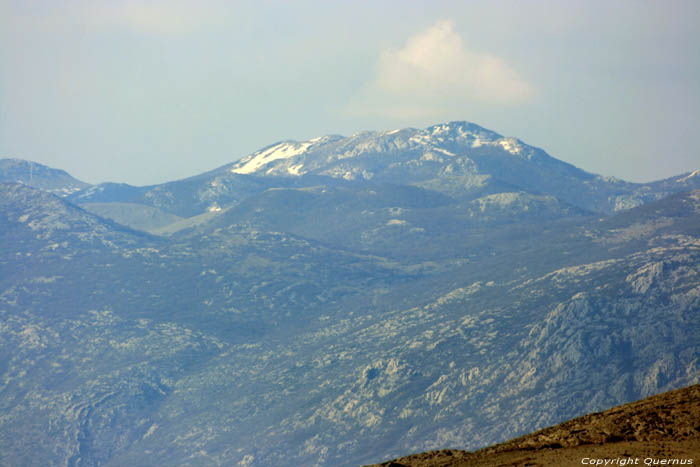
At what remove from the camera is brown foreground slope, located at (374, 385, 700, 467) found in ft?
223

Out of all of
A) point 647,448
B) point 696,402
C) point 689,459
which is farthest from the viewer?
point 696,402

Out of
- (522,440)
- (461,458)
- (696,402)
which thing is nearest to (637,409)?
(696,402)

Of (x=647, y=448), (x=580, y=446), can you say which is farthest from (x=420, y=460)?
(x=647, y=448)

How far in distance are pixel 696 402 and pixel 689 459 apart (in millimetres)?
15120

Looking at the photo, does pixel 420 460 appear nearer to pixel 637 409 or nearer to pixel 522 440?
pixel 522 440

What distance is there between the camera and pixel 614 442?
7294cm

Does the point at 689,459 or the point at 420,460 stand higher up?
the point at 689,459

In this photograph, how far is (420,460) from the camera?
270 ft

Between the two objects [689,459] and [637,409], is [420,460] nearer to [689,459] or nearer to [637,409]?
[637,409]

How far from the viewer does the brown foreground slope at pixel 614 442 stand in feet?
223

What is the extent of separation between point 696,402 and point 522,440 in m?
15.8

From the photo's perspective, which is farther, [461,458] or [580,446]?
[461,458]

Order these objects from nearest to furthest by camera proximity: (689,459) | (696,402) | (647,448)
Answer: (689,459)
(647,448)
(696,402)

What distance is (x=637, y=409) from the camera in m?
79.9
